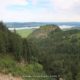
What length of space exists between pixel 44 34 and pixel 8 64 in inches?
1014

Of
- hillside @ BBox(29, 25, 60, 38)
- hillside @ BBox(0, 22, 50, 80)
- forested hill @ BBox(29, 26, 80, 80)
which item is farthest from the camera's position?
hillside @ BBox(29, 25, 60, 38)

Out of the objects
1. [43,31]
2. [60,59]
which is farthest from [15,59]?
[43,31]

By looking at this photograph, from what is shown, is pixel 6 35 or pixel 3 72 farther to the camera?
pixel 6 35

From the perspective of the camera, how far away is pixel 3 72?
35.8 ft

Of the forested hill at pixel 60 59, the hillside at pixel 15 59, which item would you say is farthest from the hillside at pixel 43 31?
the hillside at pixel 15 59

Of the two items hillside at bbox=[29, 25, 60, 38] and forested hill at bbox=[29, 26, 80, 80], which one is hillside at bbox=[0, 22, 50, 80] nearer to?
forested hill at bbox=[29, 26, 80, 80]

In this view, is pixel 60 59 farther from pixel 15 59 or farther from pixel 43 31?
pixel 43 31

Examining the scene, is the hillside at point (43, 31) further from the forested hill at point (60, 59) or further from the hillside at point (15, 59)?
the hillside at point (15, 59)

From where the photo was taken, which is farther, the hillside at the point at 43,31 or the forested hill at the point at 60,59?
the hillside at the point at 43,31

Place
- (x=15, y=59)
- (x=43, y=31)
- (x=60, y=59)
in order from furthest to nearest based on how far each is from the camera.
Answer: (x=43, y=31) → (x=60, y=59) → (x=15, y=59)

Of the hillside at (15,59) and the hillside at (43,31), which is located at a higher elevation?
the hillside at (15,59)

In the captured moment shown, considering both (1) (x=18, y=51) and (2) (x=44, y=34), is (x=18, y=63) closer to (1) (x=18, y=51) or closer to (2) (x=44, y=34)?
(1) (x=18, y=51)

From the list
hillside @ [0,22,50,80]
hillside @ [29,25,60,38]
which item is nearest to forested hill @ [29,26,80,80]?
hillside @ [0,22,50,80]

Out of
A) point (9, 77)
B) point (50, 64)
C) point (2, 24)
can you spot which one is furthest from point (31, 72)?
point (50, 64)
